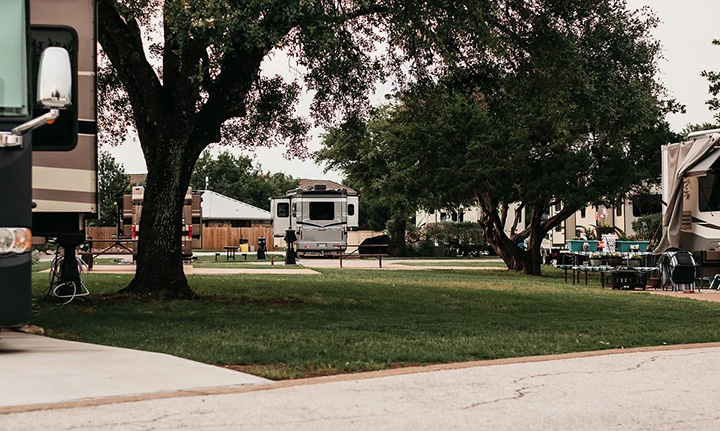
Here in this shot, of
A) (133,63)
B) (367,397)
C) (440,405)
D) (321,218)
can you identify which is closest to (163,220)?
(133,63)

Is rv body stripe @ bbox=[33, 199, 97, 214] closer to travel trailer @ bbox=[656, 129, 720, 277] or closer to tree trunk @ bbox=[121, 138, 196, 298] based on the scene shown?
tree trunk @ bbox=[121, 138, 196, 298]

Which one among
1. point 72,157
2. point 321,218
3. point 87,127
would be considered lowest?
point 321,218

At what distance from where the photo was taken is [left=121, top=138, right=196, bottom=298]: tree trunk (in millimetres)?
15695

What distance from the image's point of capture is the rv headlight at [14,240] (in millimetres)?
7676

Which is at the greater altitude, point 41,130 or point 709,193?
point 41,130

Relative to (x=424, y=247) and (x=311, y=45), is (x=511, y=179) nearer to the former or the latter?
(x=311, y=45)

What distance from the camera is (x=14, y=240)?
7.72 metres

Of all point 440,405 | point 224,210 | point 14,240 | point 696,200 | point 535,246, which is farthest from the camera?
point 224,210

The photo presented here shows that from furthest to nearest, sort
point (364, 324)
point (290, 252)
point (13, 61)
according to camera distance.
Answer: point (290, 252)
point (364, 324)
point (13, 61)

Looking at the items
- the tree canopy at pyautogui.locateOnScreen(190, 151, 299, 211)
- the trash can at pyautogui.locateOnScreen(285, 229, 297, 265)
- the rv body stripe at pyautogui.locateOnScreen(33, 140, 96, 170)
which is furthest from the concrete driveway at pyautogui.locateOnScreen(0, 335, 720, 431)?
the tree canopy at pyautogui.locateOnScreen(190, 151, 299, 211)

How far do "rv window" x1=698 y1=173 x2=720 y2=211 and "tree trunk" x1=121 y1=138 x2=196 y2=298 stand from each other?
37.4 feet

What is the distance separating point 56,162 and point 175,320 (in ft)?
8.21

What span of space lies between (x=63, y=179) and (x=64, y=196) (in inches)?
8.5

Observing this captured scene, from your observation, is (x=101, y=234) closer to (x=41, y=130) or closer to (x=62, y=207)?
(x=62, y=207)
